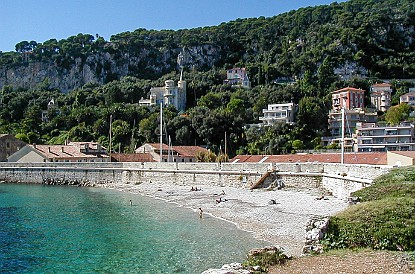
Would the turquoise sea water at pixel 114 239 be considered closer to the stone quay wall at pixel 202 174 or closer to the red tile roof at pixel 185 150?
the stone quay wall at pixel 202 174

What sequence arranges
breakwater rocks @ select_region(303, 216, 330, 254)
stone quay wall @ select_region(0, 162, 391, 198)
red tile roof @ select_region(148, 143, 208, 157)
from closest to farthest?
1. breakwater rocks @ select_region(303, 216, 330, 254)
2. stone quay wall @ select_region(0, 162, 391, 198)
3. red tile roof @ select_region(148, 143, 208, 157)

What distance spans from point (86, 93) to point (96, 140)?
31.9 m

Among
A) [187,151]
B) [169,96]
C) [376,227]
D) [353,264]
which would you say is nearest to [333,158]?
[187,151]

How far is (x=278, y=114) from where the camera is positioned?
8100 centimetres

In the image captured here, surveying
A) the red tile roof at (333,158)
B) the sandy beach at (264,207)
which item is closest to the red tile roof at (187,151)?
the red tile roof at (333,158)

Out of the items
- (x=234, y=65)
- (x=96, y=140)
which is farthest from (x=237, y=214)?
(x=234, y=65)

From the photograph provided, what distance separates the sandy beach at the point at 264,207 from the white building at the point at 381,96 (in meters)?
→ 63.5

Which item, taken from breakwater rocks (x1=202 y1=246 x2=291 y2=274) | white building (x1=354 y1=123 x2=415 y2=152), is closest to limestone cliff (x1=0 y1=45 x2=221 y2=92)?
white building (x1=354 y1=123 x2=415 y2=152)

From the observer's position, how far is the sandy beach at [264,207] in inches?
825

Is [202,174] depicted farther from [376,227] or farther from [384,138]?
[384,138]

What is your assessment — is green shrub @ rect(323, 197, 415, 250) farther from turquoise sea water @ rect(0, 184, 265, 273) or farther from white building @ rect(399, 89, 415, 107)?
white building @ rect(399, 89, 415, 107)

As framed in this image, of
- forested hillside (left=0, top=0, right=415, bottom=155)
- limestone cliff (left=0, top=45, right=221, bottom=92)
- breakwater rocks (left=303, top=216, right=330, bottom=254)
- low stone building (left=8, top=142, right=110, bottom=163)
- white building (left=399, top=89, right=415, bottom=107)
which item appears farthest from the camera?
limestone cliff (left=0, top=45, right=221, bottom=92)

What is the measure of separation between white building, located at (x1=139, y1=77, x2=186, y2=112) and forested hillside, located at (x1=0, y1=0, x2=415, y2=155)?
3153mm

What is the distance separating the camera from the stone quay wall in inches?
1134
